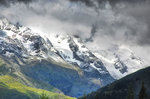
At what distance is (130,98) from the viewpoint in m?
157

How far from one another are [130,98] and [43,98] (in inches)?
1688

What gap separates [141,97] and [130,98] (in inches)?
894

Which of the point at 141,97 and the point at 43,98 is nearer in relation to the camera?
the point at 141,97

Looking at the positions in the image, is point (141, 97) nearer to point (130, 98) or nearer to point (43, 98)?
point (130, 98)

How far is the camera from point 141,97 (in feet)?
442

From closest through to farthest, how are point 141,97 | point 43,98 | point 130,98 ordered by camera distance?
1. point 141,97
2. point 43,98
3. point 130,98

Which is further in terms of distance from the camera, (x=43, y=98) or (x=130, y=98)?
(x=130, y=98)

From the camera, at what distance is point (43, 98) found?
146000 mm

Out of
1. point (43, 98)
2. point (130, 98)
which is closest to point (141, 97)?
point (130, 98)

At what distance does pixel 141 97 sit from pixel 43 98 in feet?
143

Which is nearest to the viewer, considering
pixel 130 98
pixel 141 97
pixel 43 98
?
pixel 141 97
